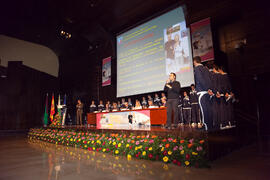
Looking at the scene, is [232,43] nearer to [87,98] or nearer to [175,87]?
[175,87]

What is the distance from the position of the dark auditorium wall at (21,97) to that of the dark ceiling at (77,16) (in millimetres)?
2525

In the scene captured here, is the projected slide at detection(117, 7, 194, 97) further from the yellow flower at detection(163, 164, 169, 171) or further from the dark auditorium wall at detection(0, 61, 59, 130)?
the dark auditorium wall at detection(0, 61, 59, 130)

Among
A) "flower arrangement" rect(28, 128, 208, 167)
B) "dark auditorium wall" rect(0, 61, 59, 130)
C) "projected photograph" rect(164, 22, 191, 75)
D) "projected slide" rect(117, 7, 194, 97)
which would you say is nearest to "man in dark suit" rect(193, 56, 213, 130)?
"flower arrangement" rect(28, 128, 208, 167)

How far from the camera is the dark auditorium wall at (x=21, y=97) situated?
10.3 metres

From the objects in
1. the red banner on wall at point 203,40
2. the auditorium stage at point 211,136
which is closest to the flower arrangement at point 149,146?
the auditorium stage at point 211,136

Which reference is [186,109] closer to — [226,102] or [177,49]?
[226,102]

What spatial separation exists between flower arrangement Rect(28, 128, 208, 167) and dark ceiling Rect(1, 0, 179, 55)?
6479 mm

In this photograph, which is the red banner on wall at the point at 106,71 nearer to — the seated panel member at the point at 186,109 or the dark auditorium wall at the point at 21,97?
the seated panel member at the point at 186,109

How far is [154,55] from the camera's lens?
7.64m

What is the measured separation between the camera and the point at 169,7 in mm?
7441

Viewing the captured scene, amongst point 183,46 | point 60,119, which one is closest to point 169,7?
point 183,46

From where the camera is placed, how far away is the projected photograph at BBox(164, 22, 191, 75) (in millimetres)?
6641

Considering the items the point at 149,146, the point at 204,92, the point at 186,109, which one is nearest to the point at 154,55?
the point at 186,109

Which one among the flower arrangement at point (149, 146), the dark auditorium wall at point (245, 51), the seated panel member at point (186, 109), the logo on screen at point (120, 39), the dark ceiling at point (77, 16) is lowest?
the flower arrangement at point (149, 146)
